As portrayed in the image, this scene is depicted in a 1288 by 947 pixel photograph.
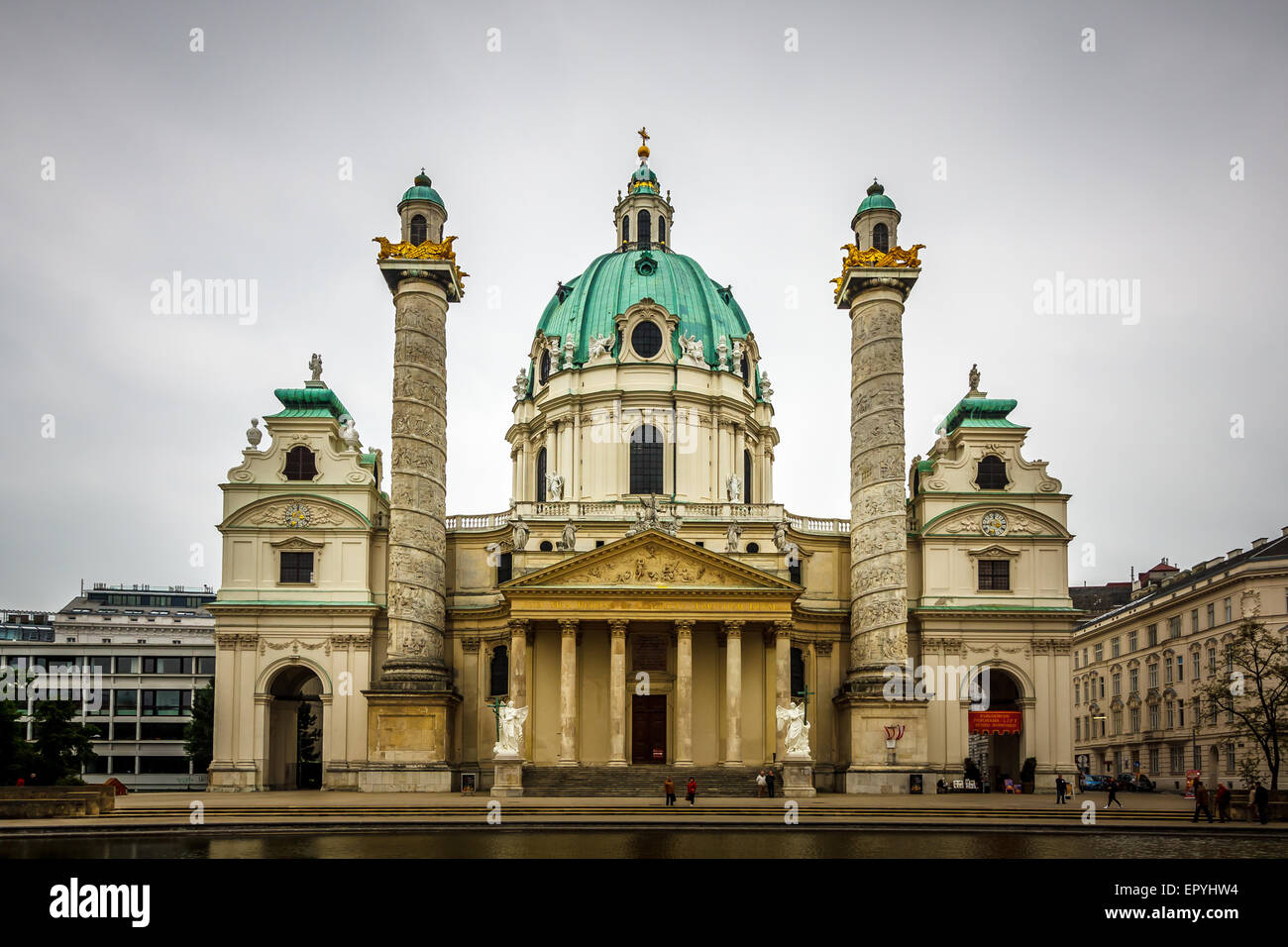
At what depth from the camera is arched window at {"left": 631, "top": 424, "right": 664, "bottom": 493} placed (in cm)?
6369

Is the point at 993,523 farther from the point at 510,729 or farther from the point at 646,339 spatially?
the point at 510,729

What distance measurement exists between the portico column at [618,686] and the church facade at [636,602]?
92 millimetres

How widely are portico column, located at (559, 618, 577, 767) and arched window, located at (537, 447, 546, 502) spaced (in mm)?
15189

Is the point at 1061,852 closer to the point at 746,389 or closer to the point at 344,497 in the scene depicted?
the point at 344,497

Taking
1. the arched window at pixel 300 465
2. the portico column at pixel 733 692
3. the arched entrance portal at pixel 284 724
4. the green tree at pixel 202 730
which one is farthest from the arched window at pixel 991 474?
the green tree at pixel 202 730

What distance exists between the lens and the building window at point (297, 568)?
182 feet

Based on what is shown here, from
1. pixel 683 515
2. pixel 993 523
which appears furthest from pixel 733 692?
pixel 993 523

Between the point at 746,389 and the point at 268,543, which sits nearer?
the point at 268,543

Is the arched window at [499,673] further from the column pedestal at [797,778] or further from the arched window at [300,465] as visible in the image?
the column pedestal at [797,778]

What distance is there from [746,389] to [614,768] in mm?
25827

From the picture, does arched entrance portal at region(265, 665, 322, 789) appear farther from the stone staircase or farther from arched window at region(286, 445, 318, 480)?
the stone staircase

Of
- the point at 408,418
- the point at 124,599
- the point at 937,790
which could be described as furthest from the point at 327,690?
the point at 124,599

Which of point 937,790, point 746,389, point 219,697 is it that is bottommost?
point 937,790

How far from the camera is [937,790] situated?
50.1 meters
